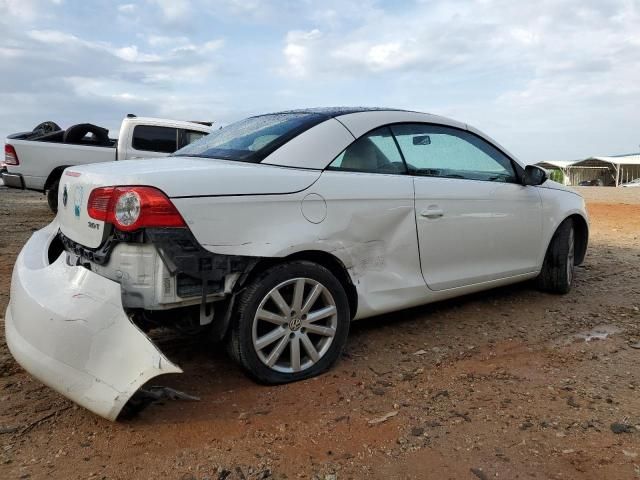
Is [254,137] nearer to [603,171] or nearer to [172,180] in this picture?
[172,180]

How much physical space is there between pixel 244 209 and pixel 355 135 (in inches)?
38.4

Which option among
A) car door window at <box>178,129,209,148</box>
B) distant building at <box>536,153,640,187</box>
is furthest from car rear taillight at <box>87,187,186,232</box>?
distant building at <box>536,153,640,187</box>

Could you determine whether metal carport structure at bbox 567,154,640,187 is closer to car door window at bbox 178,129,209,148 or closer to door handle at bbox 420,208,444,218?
car door window at bbox 178,129,209,148

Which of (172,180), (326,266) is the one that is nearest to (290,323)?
(326,266)

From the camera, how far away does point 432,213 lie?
3.57 metres

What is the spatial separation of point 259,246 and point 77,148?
7867 mm

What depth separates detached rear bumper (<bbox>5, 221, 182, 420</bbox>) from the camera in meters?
2.36

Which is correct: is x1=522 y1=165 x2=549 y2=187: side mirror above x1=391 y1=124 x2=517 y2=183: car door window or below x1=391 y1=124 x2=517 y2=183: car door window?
below

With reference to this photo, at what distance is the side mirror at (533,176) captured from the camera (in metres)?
4.35

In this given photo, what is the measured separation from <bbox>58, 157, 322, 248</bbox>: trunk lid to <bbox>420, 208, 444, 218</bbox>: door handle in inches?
32.3

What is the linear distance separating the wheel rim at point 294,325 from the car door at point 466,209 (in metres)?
0.85

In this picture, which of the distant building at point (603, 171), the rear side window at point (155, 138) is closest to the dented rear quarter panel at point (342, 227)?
the rear side window at point (155, 138)

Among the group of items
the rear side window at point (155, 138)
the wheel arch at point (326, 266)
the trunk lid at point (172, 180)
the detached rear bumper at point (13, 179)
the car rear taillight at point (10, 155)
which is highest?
the rear side window at point (155, 138)

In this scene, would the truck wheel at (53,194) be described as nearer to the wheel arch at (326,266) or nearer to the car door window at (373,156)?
the car door window at (373,156)
